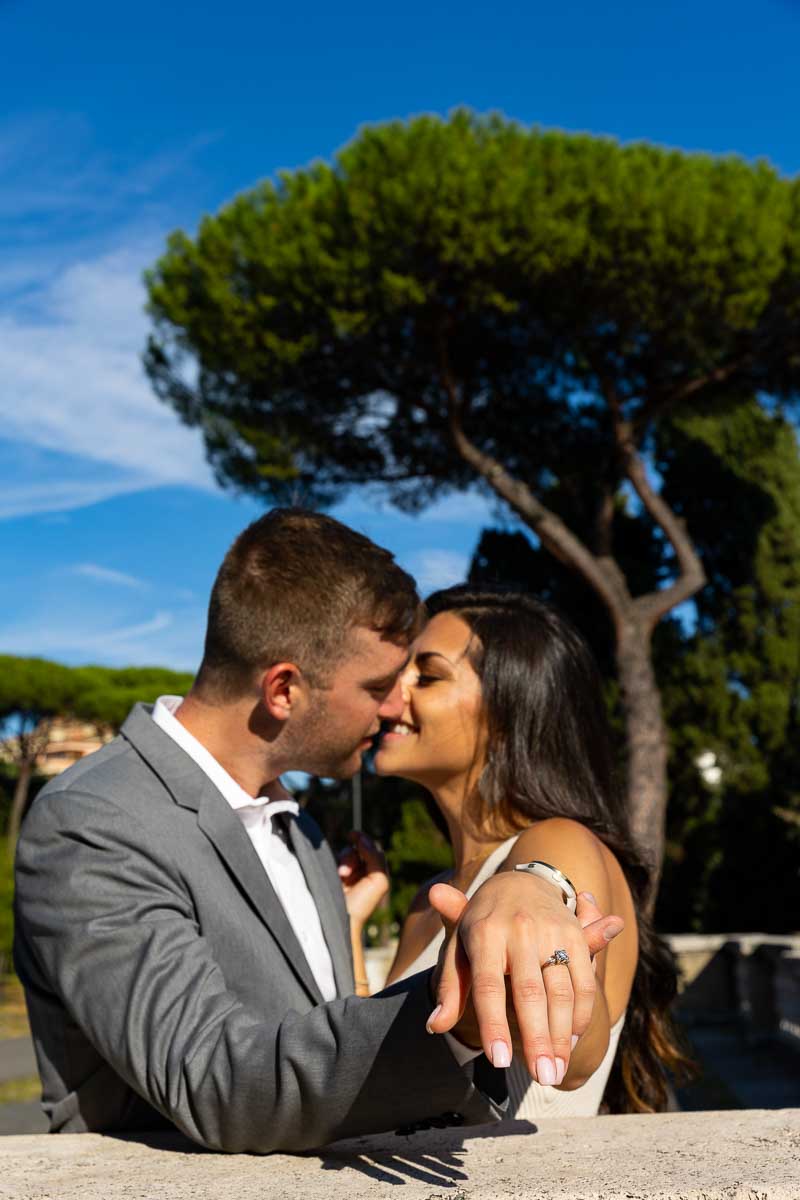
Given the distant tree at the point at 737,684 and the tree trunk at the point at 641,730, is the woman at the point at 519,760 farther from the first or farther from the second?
the distant tree at the point at 737,684

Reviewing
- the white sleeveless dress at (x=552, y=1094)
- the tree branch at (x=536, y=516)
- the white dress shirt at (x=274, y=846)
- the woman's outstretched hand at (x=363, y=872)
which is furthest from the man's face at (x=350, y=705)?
the tree branch at (x=536, y=516)

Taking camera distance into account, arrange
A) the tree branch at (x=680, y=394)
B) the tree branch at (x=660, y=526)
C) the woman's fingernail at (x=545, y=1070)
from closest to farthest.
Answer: the woman's fingernail at (x=545, y=1070) < the tree branch at (x=660, y=526) < the tree branch at (x=680, y=394)

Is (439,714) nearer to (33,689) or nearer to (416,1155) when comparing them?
(416,1155)

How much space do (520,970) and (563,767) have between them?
4.81 feet

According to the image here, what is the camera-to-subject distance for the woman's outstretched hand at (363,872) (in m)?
2.77

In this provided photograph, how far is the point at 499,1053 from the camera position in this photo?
0.97 meters

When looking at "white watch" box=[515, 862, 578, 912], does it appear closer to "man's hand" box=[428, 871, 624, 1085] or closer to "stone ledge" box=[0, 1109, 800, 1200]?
"man's hand" box=[428, 871, 624, 1085]

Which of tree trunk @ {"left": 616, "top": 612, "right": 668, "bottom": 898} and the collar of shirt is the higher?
tree trunk @ {"left": 616, "top": 612, "right": 668, "bottom": 898}

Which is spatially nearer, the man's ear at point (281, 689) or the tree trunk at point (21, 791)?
the man's ear at point (281, 689)

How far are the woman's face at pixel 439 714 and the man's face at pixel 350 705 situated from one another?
0.19 m

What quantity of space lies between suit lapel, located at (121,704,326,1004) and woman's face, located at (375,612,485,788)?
2.56ft

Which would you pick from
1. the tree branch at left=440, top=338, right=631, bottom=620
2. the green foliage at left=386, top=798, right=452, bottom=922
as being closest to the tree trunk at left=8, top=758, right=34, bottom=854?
the green foliage at left=386, top=798, right=452, bottom=922

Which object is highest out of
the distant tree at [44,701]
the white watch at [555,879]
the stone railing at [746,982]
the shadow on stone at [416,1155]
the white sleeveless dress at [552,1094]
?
the distant tree at [44,701]

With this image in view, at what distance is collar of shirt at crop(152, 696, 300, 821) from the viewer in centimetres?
200
